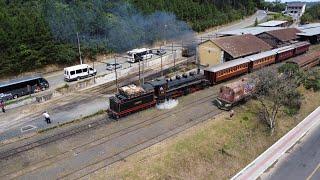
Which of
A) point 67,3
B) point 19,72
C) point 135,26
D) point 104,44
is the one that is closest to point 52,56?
point 19,72

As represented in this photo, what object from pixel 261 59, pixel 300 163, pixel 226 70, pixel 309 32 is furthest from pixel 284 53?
pixel 300 163

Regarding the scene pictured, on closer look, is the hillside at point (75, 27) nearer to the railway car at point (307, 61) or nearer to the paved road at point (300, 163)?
the railway car at point (307, 61)

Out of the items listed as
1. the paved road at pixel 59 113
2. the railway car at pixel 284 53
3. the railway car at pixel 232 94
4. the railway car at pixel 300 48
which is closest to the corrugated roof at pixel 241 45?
the railway car at pixel 284 53

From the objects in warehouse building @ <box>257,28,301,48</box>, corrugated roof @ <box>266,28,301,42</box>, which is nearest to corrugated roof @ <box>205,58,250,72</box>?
warehouse building @ <box>257,28,301,48</box>

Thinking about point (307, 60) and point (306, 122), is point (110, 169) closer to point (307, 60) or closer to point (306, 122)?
point (306, 122)

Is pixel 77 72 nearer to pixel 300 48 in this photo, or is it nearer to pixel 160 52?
pixel 160 52

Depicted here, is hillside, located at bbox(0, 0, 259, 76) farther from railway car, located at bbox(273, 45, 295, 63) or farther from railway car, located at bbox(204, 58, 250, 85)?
railway car, located at bbox(204, 58, 250, 85)
